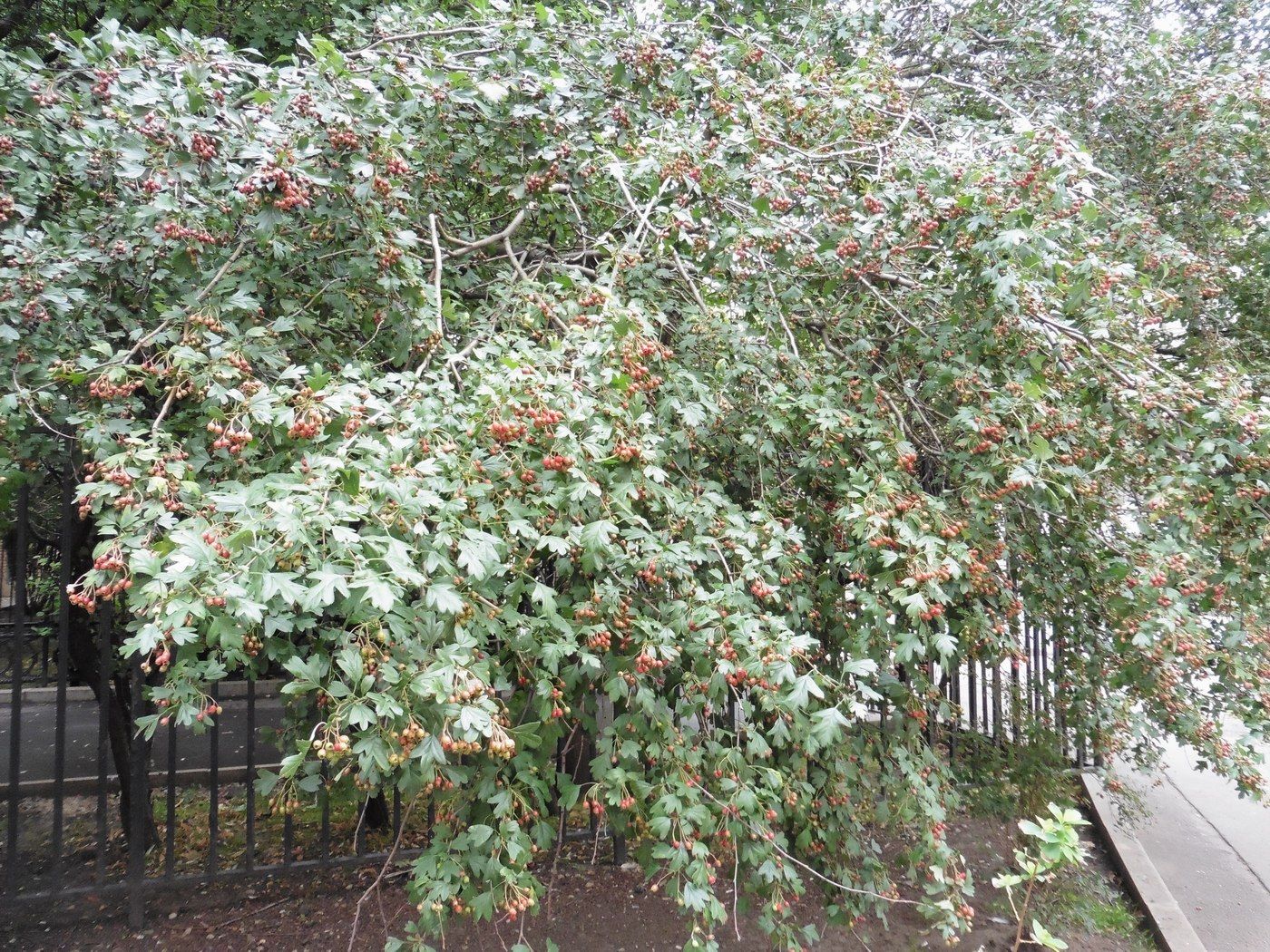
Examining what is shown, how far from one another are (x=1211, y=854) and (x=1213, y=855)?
0.5 inches

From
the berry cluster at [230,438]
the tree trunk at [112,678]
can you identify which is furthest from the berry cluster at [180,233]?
the tree trunk at [112,678]

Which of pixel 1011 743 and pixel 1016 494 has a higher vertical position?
pixel 1016 494

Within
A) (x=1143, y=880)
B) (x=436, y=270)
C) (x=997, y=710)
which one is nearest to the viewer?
(x=436, y=270)

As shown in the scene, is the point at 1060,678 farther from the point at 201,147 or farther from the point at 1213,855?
the point at 201,147

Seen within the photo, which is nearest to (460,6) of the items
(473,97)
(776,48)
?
(776,48)

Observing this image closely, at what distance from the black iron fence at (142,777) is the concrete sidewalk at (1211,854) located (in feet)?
2.68

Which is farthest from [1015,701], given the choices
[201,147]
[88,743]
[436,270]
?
[88,743]

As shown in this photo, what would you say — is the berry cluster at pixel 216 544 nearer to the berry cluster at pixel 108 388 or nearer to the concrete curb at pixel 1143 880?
the berry cluster at pixel 108 388

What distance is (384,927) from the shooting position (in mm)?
3750

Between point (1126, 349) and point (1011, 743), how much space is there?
317 centimetres

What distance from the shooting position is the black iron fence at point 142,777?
3.43 metres

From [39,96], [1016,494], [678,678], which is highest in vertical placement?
[39,96]

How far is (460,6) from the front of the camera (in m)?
5.88

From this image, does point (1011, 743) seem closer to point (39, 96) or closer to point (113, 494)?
point (113, 494)
